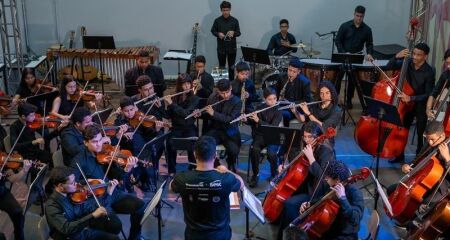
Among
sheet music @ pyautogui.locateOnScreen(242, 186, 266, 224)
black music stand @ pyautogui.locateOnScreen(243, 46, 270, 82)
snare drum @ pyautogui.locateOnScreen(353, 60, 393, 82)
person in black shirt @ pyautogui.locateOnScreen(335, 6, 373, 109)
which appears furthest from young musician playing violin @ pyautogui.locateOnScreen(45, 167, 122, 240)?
person in black shirt @ pyautogui.locateOnScreen(335, 6, 373, 109)

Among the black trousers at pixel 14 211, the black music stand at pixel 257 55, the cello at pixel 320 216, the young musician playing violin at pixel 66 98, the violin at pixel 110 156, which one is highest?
the black music stand at pixel 257 55

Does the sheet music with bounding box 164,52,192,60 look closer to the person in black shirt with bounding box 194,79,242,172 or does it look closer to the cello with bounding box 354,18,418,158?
the person in black shirt with bounding box 194,79,242,172

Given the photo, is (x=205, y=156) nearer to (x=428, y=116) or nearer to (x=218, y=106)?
(x=218, y=106)

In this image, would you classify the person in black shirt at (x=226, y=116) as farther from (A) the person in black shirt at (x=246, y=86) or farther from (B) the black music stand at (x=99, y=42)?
(B) the black music stand at (x=99, y=42)

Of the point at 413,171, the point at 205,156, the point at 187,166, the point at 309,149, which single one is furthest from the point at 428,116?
the point at 205,156

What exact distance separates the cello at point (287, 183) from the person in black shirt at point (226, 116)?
142 centimetres

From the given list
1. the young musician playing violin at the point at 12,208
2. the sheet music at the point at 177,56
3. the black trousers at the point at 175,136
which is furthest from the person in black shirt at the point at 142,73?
the young musician playing violin at the point at 12,208

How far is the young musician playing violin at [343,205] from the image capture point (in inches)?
182

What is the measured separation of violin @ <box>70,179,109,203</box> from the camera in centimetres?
483

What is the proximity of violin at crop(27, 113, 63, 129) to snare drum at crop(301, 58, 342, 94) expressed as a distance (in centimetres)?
437

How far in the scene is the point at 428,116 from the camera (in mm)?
6934

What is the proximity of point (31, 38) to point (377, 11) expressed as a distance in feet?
25.2

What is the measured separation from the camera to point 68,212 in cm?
475

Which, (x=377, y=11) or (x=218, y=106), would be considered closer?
(x=218, y=106)
